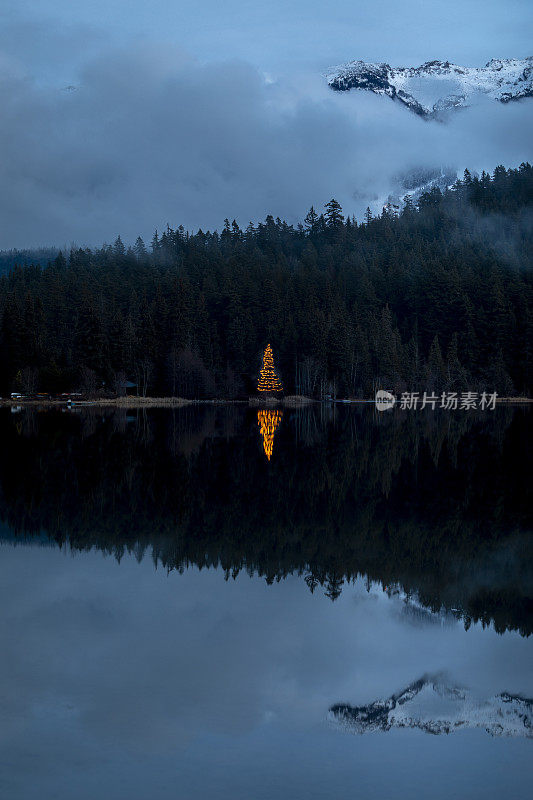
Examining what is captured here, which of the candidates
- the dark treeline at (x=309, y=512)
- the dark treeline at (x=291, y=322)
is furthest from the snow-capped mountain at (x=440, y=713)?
the dark treeline at (x=291, y=322)

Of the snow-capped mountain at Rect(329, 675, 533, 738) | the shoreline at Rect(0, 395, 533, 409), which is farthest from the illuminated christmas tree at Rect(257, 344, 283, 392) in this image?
the snow-capped mountain at Rect(329, 675, 533, 738)

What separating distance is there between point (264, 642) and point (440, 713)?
2875mm

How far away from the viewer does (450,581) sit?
1430cm

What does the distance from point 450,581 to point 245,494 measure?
9685 mm

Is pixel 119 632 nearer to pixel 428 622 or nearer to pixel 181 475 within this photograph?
pixel 428 622

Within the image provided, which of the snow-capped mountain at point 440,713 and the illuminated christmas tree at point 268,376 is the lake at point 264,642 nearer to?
the snow-capped mountain at point 440,713

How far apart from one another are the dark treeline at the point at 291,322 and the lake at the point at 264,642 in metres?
92.2

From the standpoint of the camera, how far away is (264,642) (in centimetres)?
1126

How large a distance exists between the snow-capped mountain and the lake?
0.08 feet

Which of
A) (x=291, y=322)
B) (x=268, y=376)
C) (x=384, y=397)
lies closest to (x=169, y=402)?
(x=268, y=376)

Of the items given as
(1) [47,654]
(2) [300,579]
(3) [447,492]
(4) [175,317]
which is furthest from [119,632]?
(4) [175,317]

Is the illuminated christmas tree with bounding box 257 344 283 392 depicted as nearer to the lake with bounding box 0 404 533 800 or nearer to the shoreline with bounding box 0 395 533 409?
the shoreline with bounding box 0 395 533 409

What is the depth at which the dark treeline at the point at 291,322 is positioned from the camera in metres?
115

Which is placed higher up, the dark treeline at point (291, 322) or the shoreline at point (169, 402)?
the dark treeline at point (291, 322)
